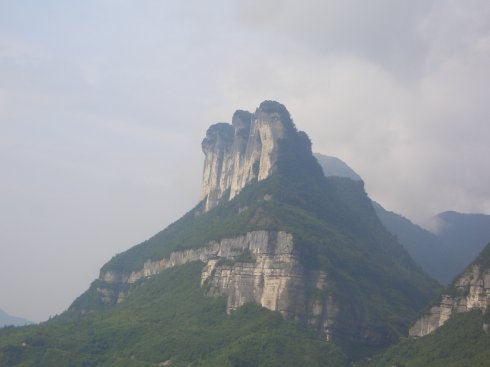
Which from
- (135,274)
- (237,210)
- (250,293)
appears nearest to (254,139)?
(237,210)

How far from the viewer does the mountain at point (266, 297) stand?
12800 cm

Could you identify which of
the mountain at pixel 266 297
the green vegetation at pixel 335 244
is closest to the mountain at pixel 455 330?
the mountain at pixel 266 297

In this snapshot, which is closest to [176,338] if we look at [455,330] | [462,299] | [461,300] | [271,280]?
[271,280]

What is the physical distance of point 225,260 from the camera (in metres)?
150

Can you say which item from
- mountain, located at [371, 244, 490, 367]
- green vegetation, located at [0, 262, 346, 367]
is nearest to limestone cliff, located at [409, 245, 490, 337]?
mountain, located at [371, 244, 490, 367]

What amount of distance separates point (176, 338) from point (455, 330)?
46.5 metres

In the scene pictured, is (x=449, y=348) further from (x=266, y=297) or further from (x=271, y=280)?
(x=266, y=297)

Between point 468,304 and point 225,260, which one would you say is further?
point 225,260

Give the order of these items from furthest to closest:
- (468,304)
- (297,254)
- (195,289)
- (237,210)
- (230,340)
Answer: (237,210) < (195,289) < (297,254) < (230,340) < (468,304)

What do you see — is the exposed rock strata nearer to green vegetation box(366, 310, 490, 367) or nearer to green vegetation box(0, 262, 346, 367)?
green vegetation box(0, 262, 346, 367)

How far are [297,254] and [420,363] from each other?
34256 mm

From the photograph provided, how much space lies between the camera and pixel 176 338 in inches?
5192

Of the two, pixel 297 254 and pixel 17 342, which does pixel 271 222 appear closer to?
pixel 297 254

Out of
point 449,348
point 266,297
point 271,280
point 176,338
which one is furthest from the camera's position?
point 266,297
